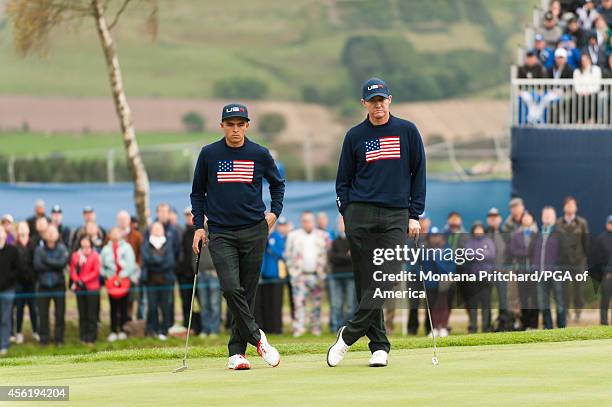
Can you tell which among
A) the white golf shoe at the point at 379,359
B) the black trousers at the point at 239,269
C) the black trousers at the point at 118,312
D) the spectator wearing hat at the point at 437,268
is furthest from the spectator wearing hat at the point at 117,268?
the white golf shoe at the point at 379,359

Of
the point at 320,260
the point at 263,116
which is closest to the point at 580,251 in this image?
the point at 320,260

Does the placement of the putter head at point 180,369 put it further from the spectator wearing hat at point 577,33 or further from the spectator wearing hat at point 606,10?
the spectator wearing hat at point 606,10

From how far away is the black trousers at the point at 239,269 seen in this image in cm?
1314

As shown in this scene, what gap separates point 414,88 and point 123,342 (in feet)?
238

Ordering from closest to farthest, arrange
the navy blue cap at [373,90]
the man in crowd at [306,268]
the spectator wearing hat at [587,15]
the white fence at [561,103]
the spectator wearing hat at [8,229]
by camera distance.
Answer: the navy blue cap at [373,90] < the spectator wearing hat at [8,229] < the man in crowd at [306,268] < the white fence at [561,103] < the spectator wearing hat at [587,15]

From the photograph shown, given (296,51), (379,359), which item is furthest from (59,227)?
(296,51)

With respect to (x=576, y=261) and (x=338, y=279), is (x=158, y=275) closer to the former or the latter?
(x=338, y=279)

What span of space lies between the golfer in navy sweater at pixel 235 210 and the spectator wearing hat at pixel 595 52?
16870 mm

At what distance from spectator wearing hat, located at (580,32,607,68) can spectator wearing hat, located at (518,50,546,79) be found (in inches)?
37.5

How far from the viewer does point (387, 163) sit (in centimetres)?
1268

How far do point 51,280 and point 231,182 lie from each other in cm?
1140

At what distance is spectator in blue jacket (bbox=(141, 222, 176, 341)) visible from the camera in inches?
964

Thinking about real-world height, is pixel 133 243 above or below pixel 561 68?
below

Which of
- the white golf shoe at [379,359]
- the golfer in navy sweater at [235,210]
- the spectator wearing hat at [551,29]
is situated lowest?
the white golf shoe at [379,359]
